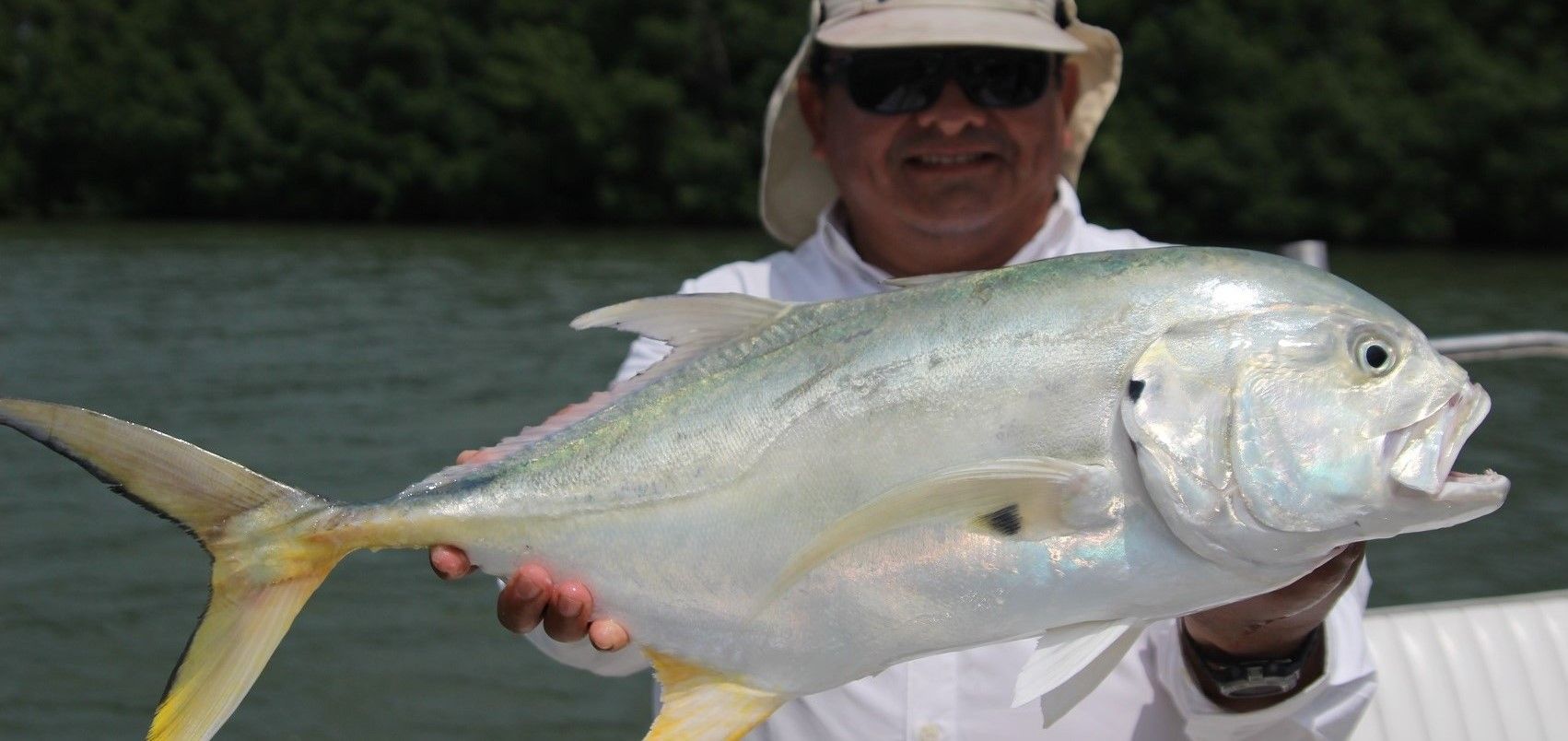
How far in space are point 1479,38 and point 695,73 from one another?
20.4m

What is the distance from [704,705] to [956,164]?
1508mm

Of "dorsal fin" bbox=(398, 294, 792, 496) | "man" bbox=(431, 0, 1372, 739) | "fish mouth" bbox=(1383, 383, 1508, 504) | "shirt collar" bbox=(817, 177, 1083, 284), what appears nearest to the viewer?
"fish mouth" bbox=(1383, 383, 1508, 504)

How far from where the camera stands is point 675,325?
86.1 inches

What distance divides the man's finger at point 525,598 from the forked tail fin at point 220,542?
0.25 metres

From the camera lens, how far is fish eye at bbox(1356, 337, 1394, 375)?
5.98 ft

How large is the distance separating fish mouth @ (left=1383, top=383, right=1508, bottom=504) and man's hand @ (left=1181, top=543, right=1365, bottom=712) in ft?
1.22

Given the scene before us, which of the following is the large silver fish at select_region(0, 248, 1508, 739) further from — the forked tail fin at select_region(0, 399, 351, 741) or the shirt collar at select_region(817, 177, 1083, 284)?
the shirt collar at select_region(817, 177, 1083, 284)

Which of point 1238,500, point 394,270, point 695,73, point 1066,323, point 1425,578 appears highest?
point 1066,323

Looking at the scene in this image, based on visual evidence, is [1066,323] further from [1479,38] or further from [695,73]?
[695,73]

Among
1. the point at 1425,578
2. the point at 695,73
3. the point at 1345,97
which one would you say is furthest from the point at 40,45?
the point at 1425,578

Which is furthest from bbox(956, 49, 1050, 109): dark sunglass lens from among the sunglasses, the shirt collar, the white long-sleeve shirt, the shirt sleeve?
the shirt sleeve

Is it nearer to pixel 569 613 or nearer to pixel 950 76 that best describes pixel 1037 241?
pixel 950 76

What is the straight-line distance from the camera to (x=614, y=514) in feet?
6.95

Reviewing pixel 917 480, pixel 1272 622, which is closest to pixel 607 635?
pixel 917 480
